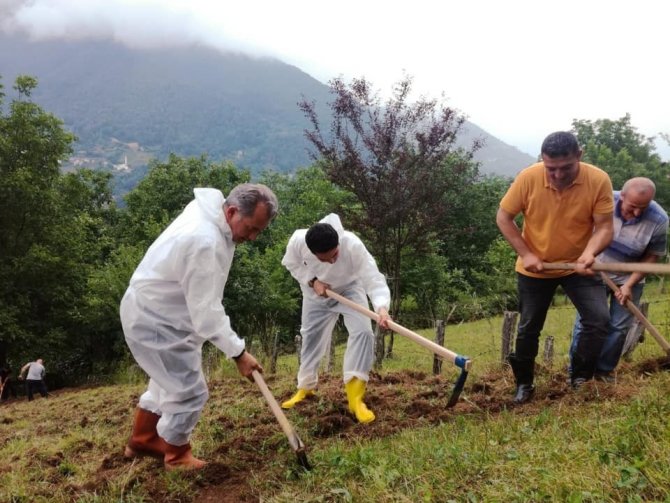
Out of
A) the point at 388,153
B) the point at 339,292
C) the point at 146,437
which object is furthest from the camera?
the point at 388,153

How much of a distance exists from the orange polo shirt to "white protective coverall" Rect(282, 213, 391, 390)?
1280 mm

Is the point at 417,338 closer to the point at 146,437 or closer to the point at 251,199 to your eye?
the point at 251,199

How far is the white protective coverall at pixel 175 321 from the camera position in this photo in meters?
3.29

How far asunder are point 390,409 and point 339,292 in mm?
1098

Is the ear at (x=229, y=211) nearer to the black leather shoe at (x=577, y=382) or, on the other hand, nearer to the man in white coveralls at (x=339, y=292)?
the man in white coveralls at (x=339, y=292)

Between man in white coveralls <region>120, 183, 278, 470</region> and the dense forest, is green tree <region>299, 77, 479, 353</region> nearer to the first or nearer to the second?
the dense forest

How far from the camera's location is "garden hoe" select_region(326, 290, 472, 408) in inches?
142

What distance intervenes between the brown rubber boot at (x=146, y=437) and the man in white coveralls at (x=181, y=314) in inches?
5.9

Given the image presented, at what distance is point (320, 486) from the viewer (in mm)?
2867

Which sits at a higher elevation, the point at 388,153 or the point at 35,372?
the point at 388,153

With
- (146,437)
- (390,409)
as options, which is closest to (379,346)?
(390,409)

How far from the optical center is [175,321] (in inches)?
136

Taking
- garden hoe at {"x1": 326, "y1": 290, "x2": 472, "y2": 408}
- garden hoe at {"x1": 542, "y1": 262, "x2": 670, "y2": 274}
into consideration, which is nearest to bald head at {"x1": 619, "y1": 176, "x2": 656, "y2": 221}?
garden hoe at {"x1": 542, "y1": 262, "x2": 670, "y2": 274}

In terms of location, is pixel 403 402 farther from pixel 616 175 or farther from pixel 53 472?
pixel 616 175
